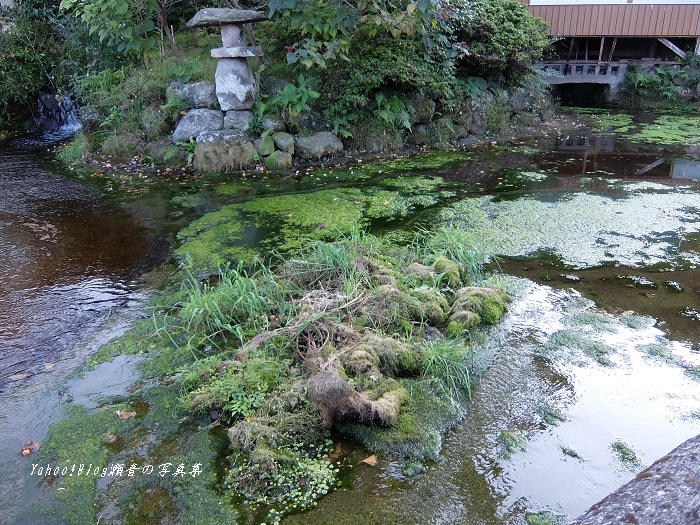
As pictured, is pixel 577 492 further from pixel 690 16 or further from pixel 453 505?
Answer: pixel 690 16

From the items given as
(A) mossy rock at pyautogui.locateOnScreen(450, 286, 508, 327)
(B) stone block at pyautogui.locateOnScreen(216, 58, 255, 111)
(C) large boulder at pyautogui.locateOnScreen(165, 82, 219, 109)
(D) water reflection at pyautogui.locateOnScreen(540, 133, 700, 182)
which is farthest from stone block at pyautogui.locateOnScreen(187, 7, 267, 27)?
(A) mossy rock at pyautogui.locateOnScreen(450, 286, 508, 327)

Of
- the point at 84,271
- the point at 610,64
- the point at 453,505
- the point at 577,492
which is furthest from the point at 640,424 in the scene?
the point at 610,64

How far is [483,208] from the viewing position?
21.5ft

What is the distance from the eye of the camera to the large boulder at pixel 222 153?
8055 mm

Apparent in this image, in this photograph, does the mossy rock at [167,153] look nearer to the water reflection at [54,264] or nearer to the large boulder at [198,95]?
the large boulder at [198,95]

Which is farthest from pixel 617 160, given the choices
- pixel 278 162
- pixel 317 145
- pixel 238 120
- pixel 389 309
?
pixel 389 309

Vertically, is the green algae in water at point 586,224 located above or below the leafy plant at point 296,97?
below

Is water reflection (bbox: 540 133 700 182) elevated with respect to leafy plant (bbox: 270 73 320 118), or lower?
lower

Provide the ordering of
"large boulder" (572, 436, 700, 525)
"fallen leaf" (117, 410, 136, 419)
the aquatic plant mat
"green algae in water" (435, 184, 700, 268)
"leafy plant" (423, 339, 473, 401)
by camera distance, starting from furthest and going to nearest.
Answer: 1. "green algae in water" (435, 184, 700, 268)
2. "leafy plant" (423, 339, 473, 401)
3. "fallen leaf" (117, 410, 136, 419)
4. the aquatic plant mat
5. "large boulder" (572, 436, 700, 525)

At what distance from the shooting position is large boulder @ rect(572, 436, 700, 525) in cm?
155

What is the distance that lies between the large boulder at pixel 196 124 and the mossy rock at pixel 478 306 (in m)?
5.46

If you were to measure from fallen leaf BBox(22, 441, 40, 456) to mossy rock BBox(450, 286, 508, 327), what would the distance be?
2737mm

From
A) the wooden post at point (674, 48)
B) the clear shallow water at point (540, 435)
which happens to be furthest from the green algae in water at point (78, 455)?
the wooden post at point (674, 48)

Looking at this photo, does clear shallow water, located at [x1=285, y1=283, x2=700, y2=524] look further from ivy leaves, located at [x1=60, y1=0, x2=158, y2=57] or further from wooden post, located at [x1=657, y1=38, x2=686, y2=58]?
wooden post, located at [x1=657, y1=38, x2=686, y2=58]
